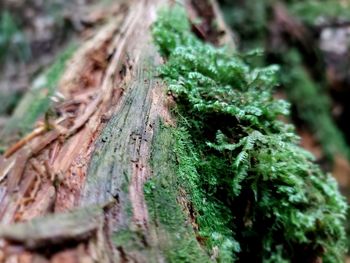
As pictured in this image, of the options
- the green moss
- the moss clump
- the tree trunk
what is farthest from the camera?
the green moss

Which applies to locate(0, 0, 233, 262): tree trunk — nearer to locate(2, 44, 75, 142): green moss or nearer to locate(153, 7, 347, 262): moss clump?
locate(153, 7, 347, 262): moss clump

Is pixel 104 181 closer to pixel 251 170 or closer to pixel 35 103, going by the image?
pixel 251 170

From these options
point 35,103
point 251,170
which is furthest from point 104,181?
point 35,103

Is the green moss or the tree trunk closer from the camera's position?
the tree trunk

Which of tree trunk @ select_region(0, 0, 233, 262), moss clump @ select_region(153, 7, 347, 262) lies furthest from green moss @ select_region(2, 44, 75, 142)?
moss clump @ select_region(153, 7, 347, 262)

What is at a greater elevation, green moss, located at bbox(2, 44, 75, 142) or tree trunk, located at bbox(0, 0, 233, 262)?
green moss, located at bbox(2, 44, 75, 142)

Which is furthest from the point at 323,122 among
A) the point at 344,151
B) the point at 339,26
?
the point at 339,26
